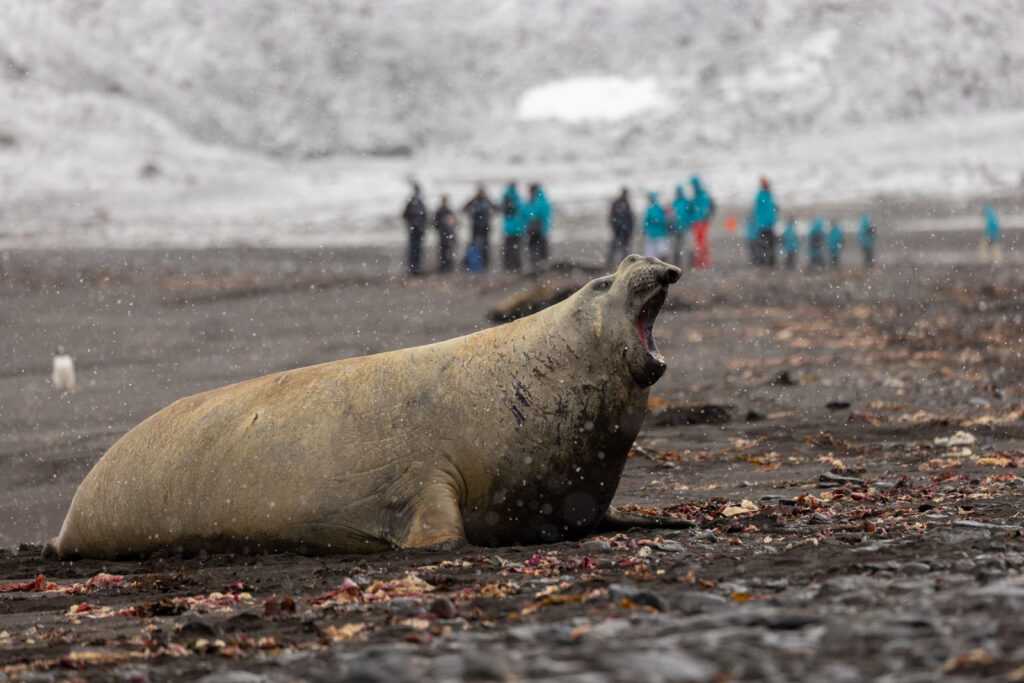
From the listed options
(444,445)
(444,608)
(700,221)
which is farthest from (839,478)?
(700,221)

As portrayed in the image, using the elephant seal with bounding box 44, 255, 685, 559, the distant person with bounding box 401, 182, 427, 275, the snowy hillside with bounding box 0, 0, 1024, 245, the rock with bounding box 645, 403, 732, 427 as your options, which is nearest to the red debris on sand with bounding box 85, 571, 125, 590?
the elephant seal with bounding box 44, 255, 685, 559

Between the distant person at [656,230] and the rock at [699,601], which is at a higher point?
the distant person at [656,230]

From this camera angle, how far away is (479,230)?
3014 cm

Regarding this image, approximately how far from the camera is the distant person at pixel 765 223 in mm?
31047

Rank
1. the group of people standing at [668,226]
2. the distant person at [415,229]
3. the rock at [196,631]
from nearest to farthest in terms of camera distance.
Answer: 1. the rock at [196,631]
2. the group of people standing at [668,226]
3. the distant person at [415,229]

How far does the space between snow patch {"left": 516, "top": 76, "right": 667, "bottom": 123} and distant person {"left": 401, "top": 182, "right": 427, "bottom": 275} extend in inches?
2391

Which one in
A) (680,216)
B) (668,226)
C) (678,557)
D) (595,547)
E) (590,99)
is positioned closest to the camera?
(678,557)

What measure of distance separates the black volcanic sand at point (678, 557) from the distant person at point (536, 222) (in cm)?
932

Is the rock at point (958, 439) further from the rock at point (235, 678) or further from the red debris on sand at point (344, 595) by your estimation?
the rock at point (235, 678)

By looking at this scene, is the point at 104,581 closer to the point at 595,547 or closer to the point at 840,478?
the point at 595,547

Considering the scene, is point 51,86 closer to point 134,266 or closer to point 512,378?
point 134,266

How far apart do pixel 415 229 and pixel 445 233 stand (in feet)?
5.76

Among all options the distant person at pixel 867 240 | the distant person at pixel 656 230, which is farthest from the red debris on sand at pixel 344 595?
the distant person at pixel 867 240

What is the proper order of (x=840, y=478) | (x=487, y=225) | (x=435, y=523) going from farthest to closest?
(x=487, y=225), (x=840, y=478), (x=435, y=523)
